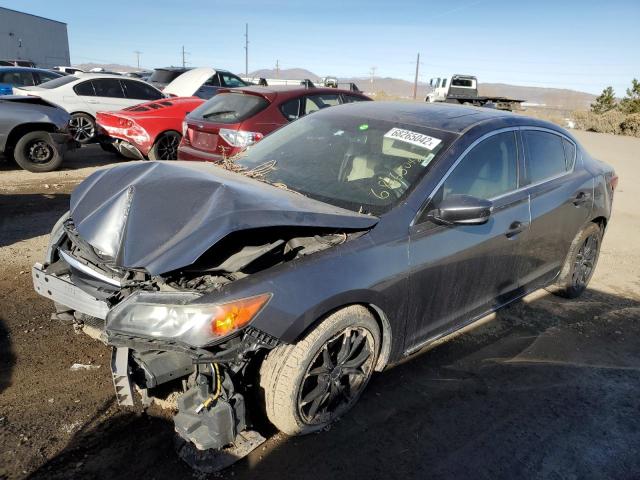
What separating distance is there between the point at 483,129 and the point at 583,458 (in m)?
2.09

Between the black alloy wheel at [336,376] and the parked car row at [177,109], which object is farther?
the parked car row at [177,109]

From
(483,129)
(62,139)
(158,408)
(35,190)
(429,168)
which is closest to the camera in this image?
(158,408)

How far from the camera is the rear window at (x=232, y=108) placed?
691 centimetres

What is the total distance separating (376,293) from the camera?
269cm

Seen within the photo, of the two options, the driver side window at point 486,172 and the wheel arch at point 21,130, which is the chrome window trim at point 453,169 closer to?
the driver side window at point 486,172

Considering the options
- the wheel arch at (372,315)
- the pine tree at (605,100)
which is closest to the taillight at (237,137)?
the wheel arch at (372,315)

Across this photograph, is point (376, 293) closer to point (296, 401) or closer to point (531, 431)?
point (296, 401)

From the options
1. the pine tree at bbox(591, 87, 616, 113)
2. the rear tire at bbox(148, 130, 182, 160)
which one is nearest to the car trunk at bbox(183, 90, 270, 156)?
the rear tire at bbox(148, 130, 182, 160)

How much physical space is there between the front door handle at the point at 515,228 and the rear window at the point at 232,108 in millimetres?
4350

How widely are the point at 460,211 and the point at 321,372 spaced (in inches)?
47.1

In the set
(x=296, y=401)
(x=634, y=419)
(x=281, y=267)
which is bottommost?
(x=634, y=419)

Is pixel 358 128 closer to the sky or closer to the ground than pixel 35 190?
closer to the sky

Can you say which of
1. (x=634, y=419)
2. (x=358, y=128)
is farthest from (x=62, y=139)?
(x=634, y=419)

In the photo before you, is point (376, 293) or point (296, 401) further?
point (376, 293)
